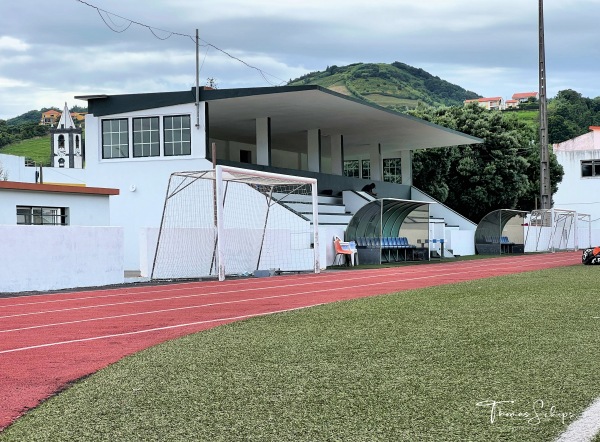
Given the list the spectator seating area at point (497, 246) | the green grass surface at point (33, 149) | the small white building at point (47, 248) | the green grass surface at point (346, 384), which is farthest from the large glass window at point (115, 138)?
the green grass surface at point (33, 149)

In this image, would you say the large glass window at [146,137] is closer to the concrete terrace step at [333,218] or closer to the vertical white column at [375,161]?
the concrete terrace step at [333,218]

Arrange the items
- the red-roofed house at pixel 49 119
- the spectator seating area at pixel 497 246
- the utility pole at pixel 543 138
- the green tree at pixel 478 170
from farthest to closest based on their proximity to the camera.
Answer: the red-roofed house at pixel 49 119, the green tree at pixel 478 170, the utility pole at pixel 543 138, the spectator seating area at pixel 497 246

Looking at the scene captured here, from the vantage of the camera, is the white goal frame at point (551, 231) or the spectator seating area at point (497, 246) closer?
the spectator seating area at point (497, 246)

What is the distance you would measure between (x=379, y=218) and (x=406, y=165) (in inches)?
838

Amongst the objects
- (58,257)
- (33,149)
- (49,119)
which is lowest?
(58,257)

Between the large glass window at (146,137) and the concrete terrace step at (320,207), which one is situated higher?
the large glass window at (146,137)

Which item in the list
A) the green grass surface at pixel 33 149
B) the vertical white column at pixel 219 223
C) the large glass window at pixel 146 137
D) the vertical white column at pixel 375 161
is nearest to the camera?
the vertical white column at pixel 219 223

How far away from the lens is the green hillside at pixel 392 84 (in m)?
152

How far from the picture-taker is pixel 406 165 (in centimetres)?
5547

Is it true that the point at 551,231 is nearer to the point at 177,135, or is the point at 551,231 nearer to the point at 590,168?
the point at 590,168

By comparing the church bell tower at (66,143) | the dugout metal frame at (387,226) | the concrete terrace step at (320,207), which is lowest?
the dugout metal frame at (387,226)

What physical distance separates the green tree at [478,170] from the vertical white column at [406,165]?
308 cm

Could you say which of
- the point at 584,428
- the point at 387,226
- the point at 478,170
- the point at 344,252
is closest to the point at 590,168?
the point at 478,170

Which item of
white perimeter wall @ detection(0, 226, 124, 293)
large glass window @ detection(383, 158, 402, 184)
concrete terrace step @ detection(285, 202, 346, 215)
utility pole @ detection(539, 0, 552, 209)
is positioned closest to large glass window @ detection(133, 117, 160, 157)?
concrete terrace step @ detection(285, 202, 346, 215)
